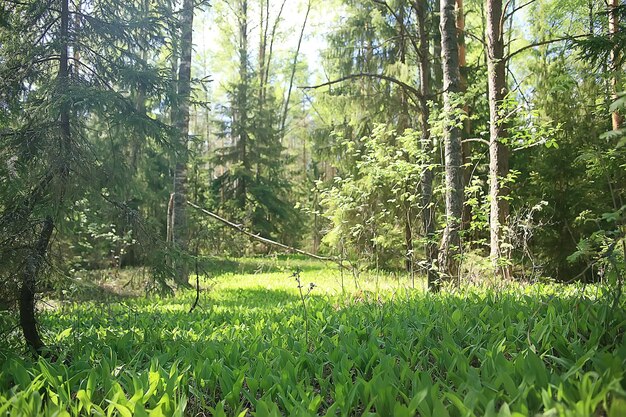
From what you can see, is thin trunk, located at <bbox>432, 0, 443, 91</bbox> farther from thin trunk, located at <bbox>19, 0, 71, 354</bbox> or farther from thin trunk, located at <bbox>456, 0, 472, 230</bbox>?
thin trunk, located at <bbox>19, 0, 71, 354</bbox>

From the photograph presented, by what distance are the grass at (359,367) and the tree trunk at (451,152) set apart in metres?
1.43

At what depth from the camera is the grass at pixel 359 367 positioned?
1804 mm

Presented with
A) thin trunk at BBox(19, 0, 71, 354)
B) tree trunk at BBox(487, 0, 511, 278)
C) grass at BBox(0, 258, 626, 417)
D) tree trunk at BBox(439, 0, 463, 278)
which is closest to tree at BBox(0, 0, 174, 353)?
thin trunk at BBox(19, 0, 71, 354)

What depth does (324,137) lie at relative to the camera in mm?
13602

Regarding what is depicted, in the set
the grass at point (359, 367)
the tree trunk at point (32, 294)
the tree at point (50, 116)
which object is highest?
the tree at point (50, 116)

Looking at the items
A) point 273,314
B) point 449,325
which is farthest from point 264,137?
point 449,325

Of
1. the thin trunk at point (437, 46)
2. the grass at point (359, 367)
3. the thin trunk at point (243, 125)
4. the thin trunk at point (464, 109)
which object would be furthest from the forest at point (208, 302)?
the thin trunk at point (243, 125)

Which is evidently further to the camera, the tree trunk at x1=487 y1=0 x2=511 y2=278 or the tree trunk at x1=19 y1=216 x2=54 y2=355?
the tree trunk at x1=487 y1=0 x2=511 y2=278

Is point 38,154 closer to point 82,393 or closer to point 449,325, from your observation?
point 82,393

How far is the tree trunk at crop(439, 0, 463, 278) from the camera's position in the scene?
18.5 feet

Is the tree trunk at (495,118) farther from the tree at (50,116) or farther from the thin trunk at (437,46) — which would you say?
the tree at (50,116)

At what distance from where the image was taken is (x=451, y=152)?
597cm

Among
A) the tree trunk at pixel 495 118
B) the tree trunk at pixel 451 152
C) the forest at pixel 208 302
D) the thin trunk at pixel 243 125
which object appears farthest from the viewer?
the thin trunk at pixel 243 125

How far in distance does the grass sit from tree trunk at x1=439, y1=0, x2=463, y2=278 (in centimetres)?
143
